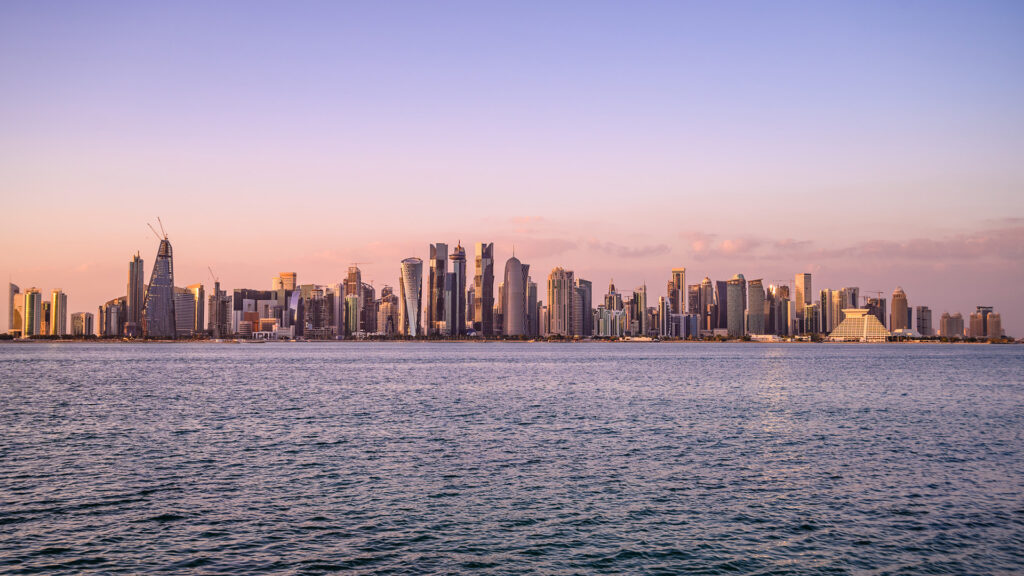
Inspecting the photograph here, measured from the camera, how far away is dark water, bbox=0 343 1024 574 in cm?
2836

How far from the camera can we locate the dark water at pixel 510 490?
1117 inches

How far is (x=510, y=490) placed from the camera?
38.9 meters

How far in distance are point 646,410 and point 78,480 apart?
52695mm

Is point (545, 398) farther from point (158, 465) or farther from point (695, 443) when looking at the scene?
point (158, 465)

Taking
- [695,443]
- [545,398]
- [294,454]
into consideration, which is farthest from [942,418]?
[294,454]

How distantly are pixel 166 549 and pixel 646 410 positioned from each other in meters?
56.2

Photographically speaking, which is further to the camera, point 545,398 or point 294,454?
point 545,398

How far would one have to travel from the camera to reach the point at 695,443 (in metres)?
55.1

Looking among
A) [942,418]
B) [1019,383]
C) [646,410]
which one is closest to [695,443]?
[646,410]

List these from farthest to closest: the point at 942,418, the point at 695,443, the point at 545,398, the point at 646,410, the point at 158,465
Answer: the point at 545,398
the point at 646,410
the point at 942,418
the point at 695,443
the point at 158,465

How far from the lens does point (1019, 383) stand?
416 feet

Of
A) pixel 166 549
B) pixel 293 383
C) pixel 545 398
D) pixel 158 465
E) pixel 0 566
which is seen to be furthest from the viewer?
pixel 293 383

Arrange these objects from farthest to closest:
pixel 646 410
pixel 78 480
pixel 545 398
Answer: pixel 545 398 → pixel 646 410 → pixel 78 480

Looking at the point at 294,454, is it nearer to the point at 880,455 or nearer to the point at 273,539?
the point at 273,539
